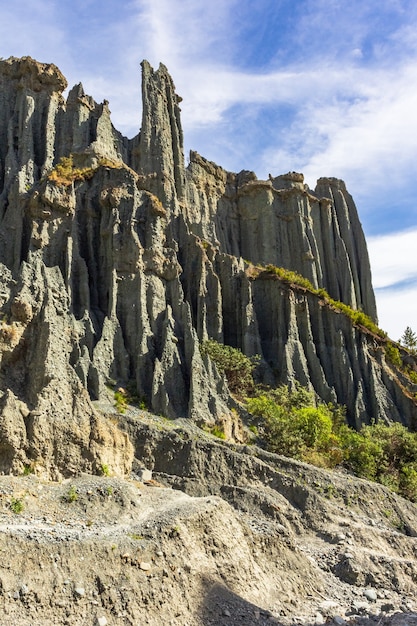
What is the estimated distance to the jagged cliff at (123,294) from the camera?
23.1 m

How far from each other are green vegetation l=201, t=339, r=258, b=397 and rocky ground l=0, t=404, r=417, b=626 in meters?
12.3

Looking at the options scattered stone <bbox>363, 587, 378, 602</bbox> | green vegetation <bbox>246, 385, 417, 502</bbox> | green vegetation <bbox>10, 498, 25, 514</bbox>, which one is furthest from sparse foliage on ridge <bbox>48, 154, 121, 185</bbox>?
scattered stone <bbox>363, 587, 378, 602</bbox>

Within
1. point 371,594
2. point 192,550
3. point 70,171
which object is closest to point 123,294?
point 70,171

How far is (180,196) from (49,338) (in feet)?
98.9

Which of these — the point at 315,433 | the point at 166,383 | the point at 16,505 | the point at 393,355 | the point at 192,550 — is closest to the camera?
the point at 16,505

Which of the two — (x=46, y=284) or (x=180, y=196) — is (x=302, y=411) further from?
(x=180, y=196)

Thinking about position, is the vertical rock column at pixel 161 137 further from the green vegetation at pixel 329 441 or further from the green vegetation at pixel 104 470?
the green vegetation at pixel 104 470

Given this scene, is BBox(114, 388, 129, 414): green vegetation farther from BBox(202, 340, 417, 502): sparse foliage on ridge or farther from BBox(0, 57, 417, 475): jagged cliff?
BBox(202, 340, 417, 502): sparse foliage on ridge

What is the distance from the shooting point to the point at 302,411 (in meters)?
36.1

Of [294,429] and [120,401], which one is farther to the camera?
[294,429]

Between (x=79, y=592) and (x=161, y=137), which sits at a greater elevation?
(x=161, y=137)

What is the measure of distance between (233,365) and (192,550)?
22300 mm

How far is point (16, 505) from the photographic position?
1700cm

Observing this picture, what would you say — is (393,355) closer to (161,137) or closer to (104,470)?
(161,137)
